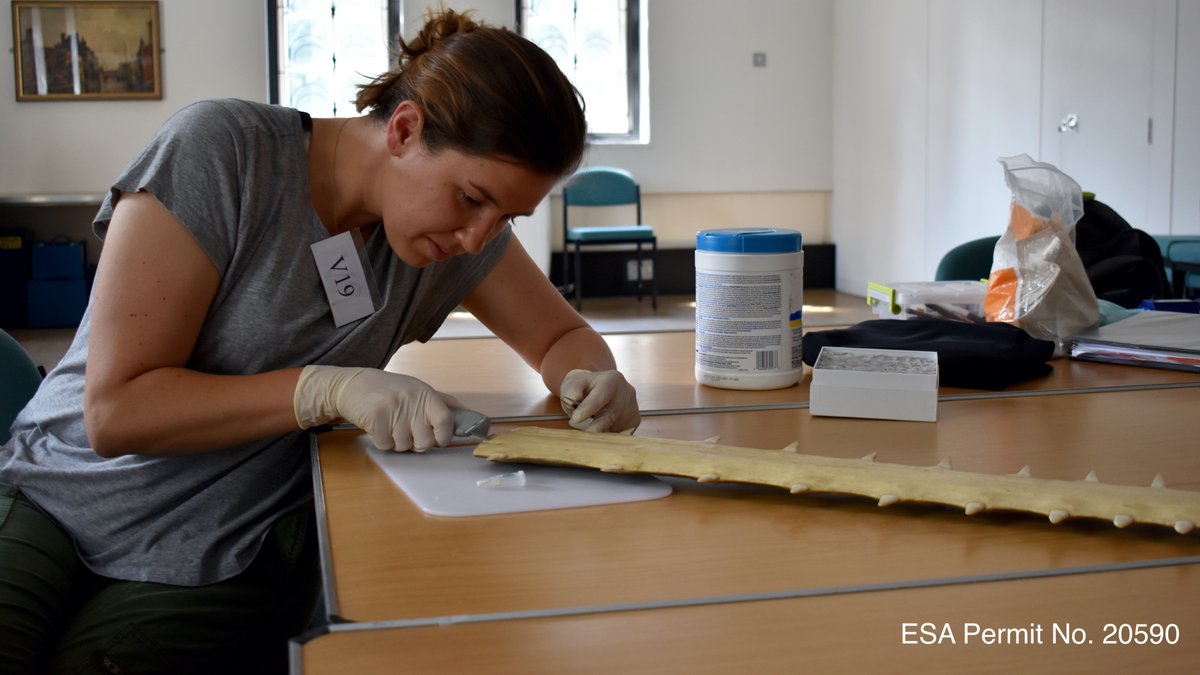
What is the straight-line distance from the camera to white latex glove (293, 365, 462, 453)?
40.8 inches

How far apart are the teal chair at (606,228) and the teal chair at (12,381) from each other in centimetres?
488

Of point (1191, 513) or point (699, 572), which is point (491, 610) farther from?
point (1191, 513)

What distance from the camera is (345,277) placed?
124cm

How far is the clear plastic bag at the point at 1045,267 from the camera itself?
1602 millimetres

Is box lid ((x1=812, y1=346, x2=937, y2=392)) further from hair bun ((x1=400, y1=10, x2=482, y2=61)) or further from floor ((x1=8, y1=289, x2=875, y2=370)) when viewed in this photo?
floor ((x1=8, y1=289, x2=875, y2=370))

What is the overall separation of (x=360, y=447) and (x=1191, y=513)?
2.37 feet

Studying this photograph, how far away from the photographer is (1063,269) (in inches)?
63.0

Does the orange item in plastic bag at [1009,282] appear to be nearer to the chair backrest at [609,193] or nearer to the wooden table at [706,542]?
the wooden table at [706,542]

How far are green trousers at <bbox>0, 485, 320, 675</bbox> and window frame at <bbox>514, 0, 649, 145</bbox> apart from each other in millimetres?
5865

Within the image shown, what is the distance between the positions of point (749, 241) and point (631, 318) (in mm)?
4793

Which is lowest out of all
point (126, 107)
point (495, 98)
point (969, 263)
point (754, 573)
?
point (754, 573)

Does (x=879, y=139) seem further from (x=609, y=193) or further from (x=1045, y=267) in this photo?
(x=1045, y=267)

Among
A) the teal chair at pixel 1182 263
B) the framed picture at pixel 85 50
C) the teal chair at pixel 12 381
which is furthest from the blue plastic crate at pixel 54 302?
the teal chair at pixel 1182 263

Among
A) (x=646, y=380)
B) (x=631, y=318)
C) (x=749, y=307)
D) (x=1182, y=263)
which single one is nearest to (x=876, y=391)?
(x=749, y=307)
